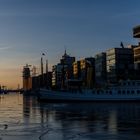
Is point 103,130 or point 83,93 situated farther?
point 83,93

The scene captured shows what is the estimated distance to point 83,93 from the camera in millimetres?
135250

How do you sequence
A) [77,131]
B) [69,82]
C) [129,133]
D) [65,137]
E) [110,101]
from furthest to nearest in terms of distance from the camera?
[69,82] < [110,101] < [77,131] < [129,133] < [65,137]

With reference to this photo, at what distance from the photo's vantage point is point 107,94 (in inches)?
5290

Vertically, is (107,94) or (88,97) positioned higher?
(107,94)

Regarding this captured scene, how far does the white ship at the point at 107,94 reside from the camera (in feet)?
437

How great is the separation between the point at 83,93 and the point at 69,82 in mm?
27191

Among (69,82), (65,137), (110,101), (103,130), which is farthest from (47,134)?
(69,82)

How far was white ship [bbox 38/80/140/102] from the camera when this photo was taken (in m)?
133

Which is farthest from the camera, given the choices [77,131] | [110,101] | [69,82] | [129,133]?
[69,82]

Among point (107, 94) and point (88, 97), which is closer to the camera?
point (88, 97)

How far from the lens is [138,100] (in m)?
132

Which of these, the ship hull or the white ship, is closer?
the ship hull

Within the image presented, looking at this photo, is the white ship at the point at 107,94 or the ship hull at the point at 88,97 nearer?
the ship hull at the point at 88,97

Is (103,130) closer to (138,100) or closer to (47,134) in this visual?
(47,134)
